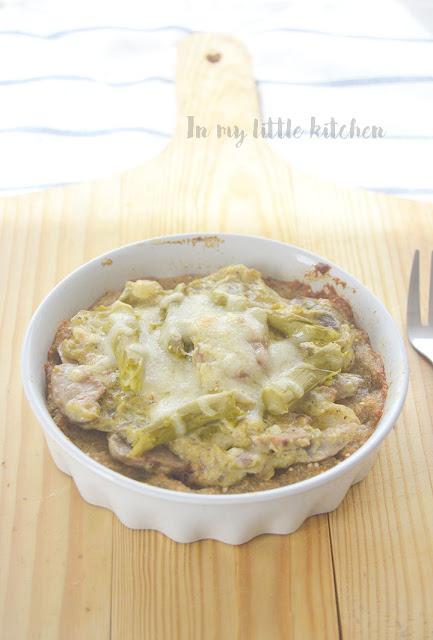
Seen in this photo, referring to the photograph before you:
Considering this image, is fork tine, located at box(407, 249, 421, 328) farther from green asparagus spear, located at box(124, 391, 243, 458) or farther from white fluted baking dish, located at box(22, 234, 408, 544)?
green asparagus spear, located at box(124, 391, 243, 458)

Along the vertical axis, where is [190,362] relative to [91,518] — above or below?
above

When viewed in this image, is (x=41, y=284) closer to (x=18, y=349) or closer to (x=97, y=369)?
(x=18, y=349)

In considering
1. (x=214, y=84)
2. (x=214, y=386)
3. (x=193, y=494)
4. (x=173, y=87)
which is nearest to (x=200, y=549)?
(x=193, y=494)

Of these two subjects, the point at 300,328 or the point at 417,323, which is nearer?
the point at 300,328

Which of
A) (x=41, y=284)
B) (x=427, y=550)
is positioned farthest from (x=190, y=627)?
(x=41, y=284)

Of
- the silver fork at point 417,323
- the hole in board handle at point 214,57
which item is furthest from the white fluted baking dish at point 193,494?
the hole in board handle at point 214,57

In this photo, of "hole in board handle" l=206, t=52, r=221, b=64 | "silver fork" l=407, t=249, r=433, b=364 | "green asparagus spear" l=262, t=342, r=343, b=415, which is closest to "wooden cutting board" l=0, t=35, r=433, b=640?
"silver fork" l=407, t=249, r=433, b=364

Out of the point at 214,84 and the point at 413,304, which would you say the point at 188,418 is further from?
the point at 214,84
